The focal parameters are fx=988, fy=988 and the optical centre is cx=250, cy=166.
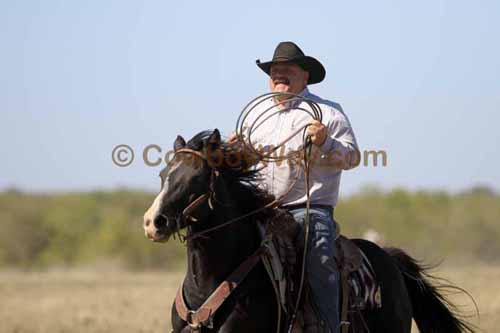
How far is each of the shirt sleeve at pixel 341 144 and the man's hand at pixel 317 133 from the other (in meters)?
0.09

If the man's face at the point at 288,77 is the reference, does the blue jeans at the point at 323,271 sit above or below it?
below

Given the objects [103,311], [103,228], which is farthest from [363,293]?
[103,228]

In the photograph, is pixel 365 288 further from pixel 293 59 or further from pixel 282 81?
pixel 293 59

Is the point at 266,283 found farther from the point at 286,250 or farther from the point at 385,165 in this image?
the point at 385,165

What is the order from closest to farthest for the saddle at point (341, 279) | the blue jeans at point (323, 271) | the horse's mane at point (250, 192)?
the horse's mane at point (250, 192) < the saddle at point (341, 279) < the blue jeans at point (323, 271)

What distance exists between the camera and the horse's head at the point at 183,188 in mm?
6715

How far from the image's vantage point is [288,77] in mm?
8250

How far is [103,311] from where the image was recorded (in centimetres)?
2070

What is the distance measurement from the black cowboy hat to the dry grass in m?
8.34

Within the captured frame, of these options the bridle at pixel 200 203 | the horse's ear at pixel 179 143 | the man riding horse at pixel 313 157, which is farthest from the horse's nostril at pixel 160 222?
the man riding horse at pixel 313 157

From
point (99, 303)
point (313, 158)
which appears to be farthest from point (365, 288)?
point (99, 303)

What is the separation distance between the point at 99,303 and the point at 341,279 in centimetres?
1546

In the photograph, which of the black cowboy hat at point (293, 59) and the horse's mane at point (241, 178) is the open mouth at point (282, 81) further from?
the horse's mane at point (241, 178)

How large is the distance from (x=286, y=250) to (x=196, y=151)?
1177 mm
